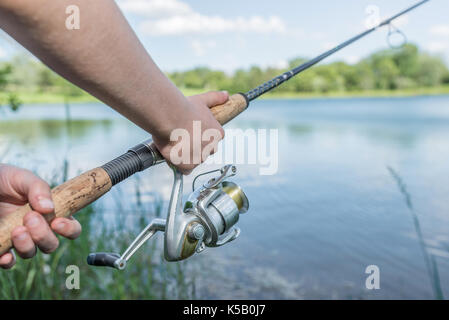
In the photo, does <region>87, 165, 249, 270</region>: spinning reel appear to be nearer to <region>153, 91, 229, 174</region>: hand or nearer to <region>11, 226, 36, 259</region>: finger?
<region>153, 91, 229, 174</region>: hand

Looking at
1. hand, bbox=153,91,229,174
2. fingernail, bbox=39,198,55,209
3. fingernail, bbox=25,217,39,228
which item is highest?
hand, bbox=153,91,229,174

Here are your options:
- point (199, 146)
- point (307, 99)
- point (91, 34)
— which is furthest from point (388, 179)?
point (307, 99)

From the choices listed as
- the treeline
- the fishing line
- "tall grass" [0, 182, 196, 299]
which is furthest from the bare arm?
the treeline

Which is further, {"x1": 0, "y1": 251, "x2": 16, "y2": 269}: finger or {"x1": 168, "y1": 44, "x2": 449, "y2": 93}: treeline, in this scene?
{"x1": 168, "y1": 44, "x2": 449, "y2": 93}: treeline

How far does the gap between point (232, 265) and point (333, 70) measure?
810 inches

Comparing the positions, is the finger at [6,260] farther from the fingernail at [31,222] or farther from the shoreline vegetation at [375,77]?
the shoreline vegetation at [375,77]

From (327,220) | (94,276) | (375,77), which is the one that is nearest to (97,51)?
(94,276)

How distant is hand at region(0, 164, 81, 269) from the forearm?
238 millimetres

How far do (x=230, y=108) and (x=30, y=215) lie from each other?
26.7 inches

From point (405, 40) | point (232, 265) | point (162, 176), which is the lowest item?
point (232, 265)

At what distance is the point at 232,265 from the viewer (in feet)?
10.8

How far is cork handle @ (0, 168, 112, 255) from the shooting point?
0.82 metres

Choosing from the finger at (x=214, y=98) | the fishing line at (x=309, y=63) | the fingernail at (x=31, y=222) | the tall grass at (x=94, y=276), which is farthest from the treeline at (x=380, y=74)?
the fingernail at (x=31, y=222)
